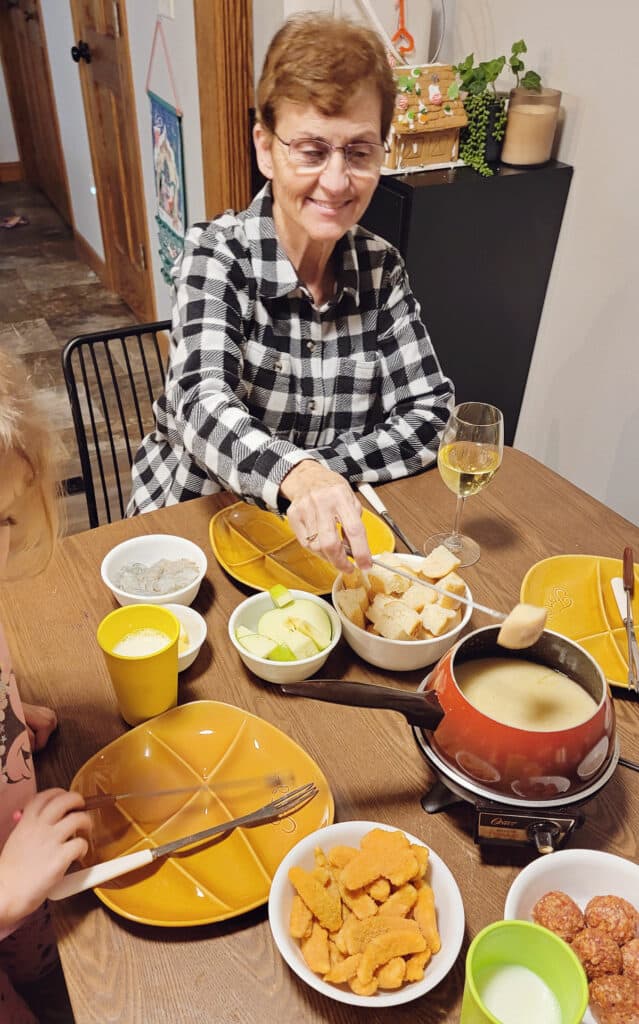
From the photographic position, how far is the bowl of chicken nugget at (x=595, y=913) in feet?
2.11

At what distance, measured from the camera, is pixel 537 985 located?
624 mm

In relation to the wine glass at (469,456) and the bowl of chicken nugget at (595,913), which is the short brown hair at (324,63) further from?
the bowl of chicken nugget at (595,913)

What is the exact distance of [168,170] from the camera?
10.2 feet

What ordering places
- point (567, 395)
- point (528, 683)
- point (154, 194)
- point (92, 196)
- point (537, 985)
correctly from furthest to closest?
point (92, 196) → point (154, 194) → point (567, 395) → point (528, 683) → point (537, 985)

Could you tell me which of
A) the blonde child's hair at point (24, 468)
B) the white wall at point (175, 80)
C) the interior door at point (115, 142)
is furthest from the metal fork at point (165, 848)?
the interior door at point (115, 142)

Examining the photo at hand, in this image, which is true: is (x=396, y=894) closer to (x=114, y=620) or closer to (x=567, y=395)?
(x=114, y=620)

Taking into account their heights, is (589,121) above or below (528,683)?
above

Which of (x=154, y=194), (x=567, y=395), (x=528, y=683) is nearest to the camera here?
(x=528, y=683)

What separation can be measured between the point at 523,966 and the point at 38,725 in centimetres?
54

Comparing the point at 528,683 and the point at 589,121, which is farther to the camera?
the point at 589,121

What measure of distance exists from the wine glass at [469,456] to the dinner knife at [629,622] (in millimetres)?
202

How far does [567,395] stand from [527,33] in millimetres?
1040

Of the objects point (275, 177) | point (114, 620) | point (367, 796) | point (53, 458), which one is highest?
point (275, 177)

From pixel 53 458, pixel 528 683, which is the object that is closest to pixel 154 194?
pixel 53 458
